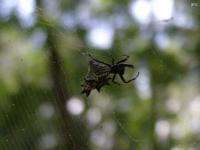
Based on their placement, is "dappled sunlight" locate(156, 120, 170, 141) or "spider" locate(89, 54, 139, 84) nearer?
"spider" locate(89, 54, 139, 84)

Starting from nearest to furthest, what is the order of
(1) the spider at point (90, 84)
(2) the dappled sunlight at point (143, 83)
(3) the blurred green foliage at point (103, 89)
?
(1) the spider at point (90, 84) → (3) the blurred green foliage at point (103, 89) → (2) the dappled sunlight at point (143, 83)

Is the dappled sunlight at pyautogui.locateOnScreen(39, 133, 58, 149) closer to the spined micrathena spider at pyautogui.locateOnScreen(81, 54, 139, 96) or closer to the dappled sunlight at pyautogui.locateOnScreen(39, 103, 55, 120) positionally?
the dappled sunlight at pyautogui.locateOnScreen(39, 103, 55, 120)

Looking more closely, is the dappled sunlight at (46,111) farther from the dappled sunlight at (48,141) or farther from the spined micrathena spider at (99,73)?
the spined micrathena spider at (99,73)

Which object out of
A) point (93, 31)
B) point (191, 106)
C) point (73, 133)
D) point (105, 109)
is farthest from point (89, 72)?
point (191, 106)

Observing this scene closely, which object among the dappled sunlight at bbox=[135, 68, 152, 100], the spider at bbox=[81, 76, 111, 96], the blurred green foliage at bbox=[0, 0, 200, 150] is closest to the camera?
the spider at bbox=[81, 76, 111, 96]

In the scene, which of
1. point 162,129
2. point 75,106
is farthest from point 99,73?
point 162,129

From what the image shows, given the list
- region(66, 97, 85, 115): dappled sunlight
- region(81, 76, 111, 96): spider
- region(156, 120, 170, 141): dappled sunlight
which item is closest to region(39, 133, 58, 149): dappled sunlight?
region(66, 97, 85, 115): dappled sunlight

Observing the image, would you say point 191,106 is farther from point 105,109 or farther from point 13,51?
point 13,51

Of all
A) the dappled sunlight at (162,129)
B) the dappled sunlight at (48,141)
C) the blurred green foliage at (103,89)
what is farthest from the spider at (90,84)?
the dappled sunlight at (162,129)

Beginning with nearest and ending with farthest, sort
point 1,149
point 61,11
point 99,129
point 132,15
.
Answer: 1. point 1,149
2. point 99,129
3. point 61,11
4. point 132,15
